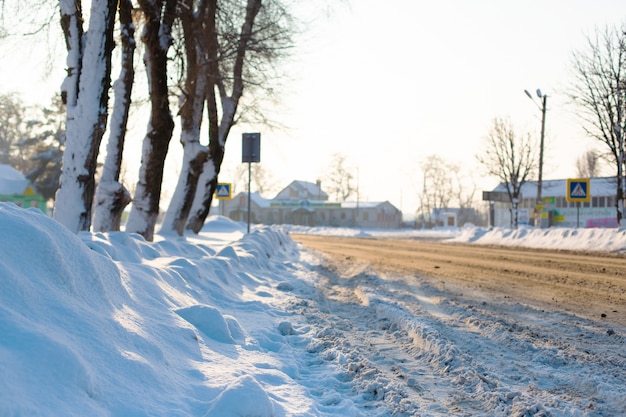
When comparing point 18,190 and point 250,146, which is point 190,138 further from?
point 18,190

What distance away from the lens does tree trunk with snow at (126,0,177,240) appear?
427 inches

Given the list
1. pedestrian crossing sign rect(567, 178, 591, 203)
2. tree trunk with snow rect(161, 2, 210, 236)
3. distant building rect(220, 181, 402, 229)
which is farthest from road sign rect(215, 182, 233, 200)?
distant building rect(220, 181, 402, 229)

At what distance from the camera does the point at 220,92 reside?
1689 cm

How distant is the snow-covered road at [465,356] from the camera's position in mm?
3621

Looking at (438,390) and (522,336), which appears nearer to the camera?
(438,390)

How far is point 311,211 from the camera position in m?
79.9

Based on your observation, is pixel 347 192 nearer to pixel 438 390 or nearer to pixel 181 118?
pixel 181 118

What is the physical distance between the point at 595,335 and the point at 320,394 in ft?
10.9

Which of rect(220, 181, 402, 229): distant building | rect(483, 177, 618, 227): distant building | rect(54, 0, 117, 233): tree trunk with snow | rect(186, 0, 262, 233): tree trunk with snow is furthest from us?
rect(220, 181, 402, 229): distant building

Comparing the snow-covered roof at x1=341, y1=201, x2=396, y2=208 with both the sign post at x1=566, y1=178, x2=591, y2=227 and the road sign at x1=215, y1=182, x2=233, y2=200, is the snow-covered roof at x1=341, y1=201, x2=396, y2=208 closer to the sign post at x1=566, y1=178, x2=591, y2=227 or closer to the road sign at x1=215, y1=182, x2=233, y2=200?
the sign post at x1=566, y1=178, x2=591, y2=227

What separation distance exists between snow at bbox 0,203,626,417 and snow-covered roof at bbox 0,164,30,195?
3674cm

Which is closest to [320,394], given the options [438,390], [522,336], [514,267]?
[438,390]

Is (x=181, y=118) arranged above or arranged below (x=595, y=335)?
above

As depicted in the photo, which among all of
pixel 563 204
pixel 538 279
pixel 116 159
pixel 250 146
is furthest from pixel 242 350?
pixel 563 204
